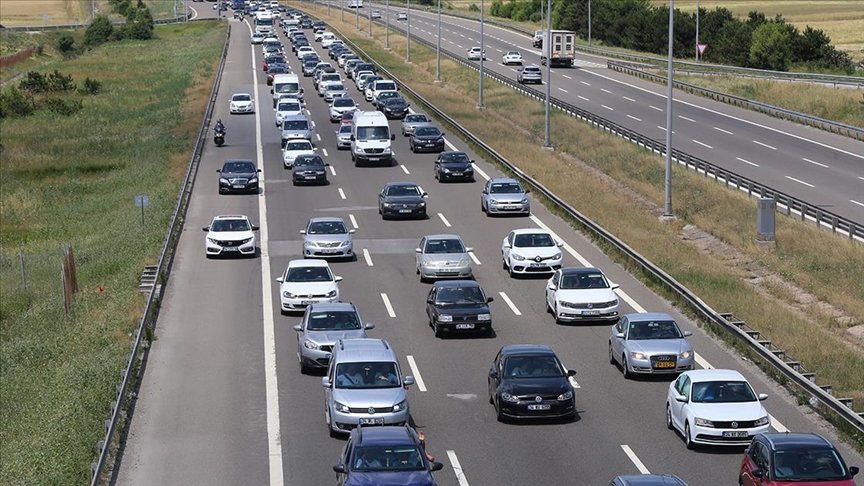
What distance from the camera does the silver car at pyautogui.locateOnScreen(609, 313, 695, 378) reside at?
29375 millimetres

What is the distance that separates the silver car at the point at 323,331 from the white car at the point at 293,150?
1265 inches

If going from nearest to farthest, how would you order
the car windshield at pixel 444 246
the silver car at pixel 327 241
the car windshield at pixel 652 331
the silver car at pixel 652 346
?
the silver car at pixel 652 346 → the car windshield at pixel 652 331 → the car windshield at pixel 444 246 → the silver car at pixel 327 241

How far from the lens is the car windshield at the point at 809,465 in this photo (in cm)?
1962

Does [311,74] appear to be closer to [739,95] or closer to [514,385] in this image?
[739,95]

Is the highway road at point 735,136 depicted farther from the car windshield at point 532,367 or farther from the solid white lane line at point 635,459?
the solid white lane line at point 635,459

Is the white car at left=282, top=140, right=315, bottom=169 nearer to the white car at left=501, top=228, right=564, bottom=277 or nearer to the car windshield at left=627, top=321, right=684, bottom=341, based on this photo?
the white car at left=501, top=228, right=564, bottom=277

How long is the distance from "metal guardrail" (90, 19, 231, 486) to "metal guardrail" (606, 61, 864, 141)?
115ft

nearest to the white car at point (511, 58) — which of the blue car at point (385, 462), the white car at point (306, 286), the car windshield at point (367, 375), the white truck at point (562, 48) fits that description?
the white truck at point (562, 48)

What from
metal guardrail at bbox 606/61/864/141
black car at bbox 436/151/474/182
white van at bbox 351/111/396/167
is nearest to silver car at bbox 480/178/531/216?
black car at bbox 436/151/474/182

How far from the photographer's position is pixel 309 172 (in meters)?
58.9


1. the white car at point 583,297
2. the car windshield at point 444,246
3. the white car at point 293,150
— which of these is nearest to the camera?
the white car at point 583,297

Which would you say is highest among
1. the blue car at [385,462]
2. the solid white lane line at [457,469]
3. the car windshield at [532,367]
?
the blue car at [385,462]

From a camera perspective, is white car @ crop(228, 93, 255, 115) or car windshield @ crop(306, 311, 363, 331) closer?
car windshield @ crop(306, 311, 363, 331)

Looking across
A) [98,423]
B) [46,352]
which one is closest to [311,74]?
[46,352]
